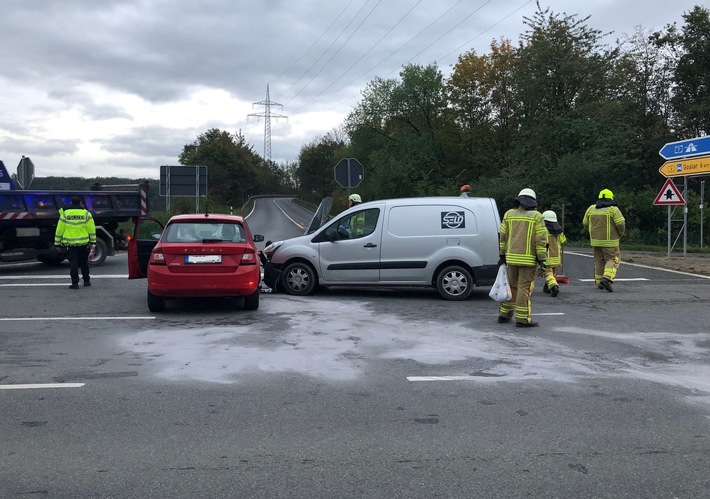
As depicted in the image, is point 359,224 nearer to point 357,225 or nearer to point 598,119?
point 357,225

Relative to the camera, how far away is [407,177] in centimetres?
4803

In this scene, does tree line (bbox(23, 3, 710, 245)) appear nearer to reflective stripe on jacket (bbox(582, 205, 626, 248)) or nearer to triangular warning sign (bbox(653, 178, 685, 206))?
triangular warning sign (bbox(653, 178, 685, 206))

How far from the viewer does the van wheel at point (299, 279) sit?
11898 millimetres

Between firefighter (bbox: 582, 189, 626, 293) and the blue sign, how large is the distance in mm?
8530

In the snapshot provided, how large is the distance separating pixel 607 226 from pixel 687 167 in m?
8.99

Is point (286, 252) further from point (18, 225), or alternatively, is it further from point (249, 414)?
point (18, 225)

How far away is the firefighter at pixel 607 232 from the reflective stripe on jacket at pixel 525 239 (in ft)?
14.9

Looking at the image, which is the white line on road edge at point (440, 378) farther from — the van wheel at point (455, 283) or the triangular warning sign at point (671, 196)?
the triangular warning sign at point (671, 196)

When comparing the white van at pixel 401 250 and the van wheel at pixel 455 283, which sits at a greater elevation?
the white van at pixel 401 250

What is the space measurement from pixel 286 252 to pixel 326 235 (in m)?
0.79

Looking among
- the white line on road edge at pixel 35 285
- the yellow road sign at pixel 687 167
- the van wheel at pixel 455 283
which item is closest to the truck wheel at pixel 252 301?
the van wheel at pixel 455 283

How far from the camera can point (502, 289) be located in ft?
29.1

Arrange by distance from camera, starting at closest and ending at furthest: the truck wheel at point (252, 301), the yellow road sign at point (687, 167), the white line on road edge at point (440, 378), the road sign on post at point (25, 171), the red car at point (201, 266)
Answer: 1. the white line on road edge at point (440, 378)
2. the red car at point (201, 266)
3. the truck wheel at point (252, 301)
4. the yellow road sign at point (687, 167)
5. the road sign on post at point (25, 171)

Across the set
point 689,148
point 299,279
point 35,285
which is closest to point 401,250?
point 299,279
